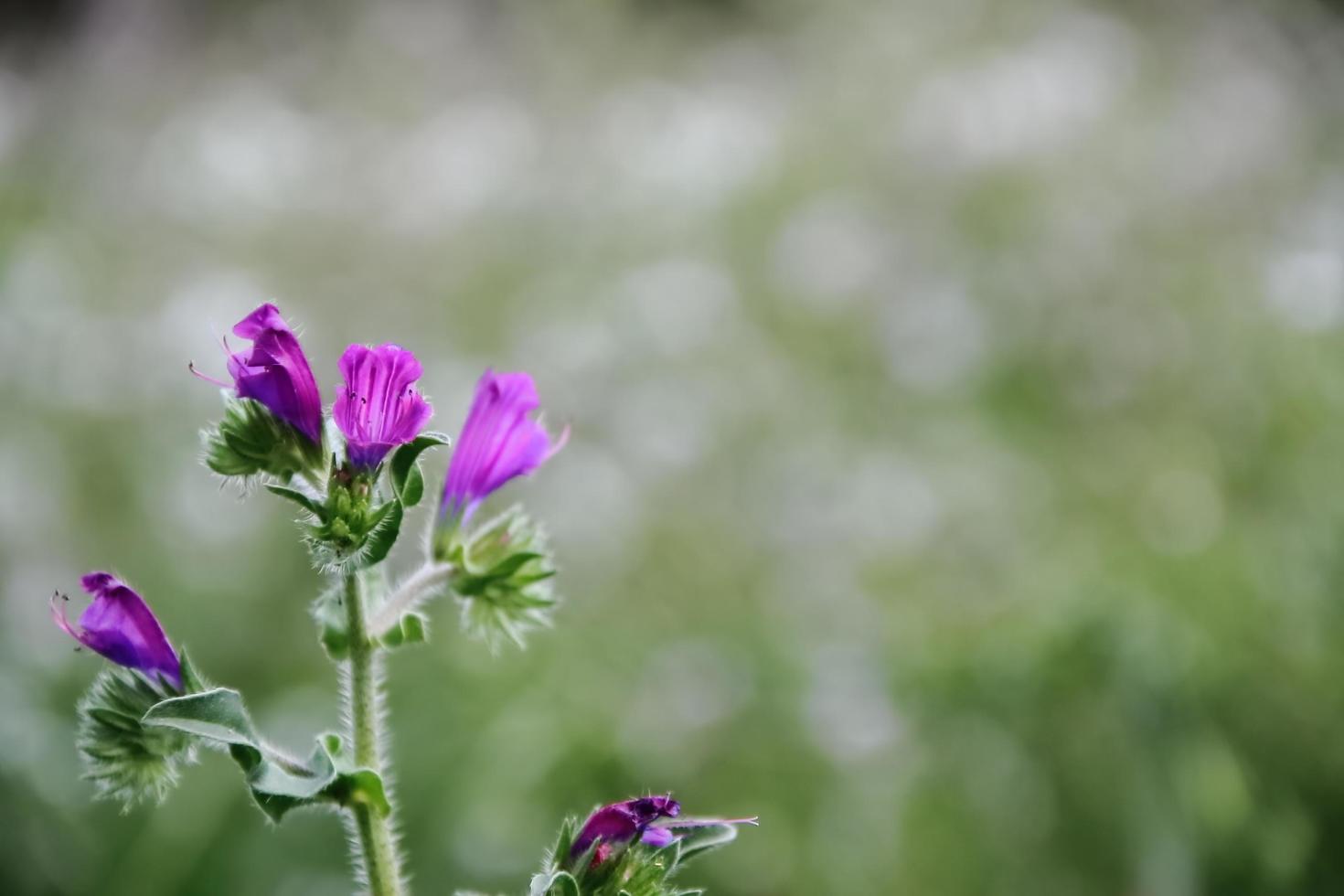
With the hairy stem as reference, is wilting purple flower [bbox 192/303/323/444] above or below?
above

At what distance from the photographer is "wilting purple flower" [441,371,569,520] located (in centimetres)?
97

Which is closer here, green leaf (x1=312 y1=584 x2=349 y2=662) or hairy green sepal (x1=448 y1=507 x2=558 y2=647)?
green leaf (x1=312 y1=584 x2=349 y2=662)

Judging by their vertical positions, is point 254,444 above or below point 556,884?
above

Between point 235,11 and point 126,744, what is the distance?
6.90 m

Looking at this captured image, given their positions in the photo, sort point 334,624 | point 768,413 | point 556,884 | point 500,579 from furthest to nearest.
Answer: point 768,413
point 500,579
point 334,624
point 556,884

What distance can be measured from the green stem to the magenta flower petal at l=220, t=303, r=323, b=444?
0.40ft

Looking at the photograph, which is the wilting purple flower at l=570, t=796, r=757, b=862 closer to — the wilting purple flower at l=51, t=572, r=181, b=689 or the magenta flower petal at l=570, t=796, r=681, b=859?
the magenta flower petal at l=570, t=796, r=681, b=859

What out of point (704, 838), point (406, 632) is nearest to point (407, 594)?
point (406, 632)

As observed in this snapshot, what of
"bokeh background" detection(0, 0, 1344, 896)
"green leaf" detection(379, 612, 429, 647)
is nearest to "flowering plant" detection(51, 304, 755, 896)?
"green leaf" detection(379, 612, 429, 647)

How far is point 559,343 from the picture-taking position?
3.34 m

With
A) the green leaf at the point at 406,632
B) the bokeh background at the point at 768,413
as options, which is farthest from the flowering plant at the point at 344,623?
the bokeh background at the point at 768,413

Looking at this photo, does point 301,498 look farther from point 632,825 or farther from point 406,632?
point 632,825

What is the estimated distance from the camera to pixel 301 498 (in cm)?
81

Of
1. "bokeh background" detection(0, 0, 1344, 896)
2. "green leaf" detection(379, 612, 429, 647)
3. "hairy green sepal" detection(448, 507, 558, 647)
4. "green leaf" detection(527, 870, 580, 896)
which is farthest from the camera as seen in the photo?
"bokeh background" detection(0, 0, 1344, 896)
